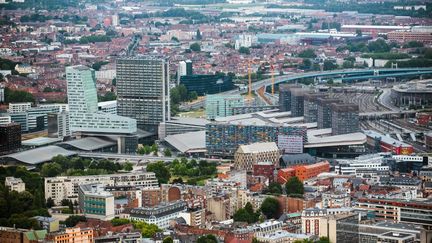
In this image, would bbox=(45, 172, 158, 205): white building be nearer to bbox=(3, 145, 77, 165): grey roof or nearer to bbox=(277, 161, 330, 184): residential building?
bbox=(277, 161, 330, 184): residential building

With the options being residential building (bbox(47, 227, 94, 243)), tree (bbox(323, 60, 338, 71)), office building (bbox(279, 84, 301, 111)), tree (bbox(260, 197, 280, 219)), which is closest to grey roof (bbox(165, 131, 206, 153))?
office building (bbox(279, 84, 301, 111))

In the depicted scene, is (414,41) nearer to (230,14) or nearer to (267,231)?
(230,14)

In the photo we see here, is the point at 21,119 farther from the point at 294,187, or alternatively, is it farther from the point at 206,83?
the point at 294,187

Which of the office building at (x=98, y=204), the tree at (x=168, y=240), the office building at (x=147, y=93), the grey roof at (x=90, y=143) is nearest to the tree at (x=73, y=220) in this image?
the office building at (x=98, y=204)

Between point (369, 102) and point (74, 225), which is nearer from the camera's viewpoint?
point (74, 225)

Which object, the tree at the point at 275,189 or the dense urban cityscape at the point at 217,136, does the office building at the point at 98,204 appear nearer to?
the dense urban cityscape at the point at 217,136

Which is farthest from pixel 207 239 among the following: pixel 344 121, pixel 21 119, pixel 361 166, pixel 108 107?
pixel 21 119

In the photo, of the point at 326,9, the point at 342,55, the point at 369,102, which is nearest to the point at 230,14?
A: the point at 326,9
